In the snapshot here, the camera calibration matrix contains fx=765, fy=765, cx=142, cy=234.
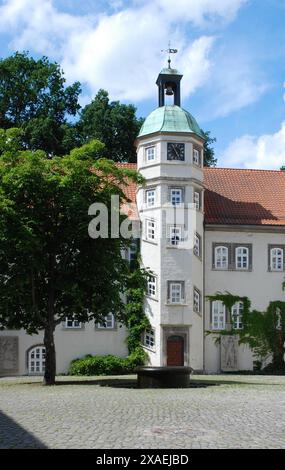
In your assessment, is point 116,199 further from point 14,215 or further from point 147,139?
point 147,139

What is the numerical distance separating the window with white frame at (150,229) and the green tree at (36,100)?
12.0m

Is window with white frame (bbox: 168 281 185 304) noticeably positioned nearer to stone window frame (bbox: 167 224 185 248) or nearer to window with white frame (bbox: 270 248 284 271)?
stone window frame (bbox: 167 224 185 248)

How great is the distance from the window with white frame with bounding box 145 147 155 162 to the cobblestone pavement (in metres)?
18.1

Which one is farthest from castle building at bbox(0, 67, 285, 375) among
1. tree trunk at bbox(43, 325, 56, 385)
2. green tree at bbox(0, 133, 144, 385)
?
tree trunk at bbox(43, 325, 56, 385)

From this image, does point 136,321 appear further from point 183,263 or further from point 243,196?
point 243,196

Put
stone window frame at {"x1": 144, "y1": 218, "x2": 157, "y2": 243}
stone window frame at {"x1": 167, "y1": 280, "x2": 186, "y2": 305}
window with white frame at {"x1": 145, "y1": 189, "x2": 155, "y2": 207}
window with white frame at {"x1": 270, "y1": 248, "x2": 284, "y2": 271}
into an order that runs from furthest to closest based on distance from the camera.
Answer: window with white frame at {"x1": 270, "y1": 248, "x2": 284, "y2": 271} < window with white frame at {"x1": 145, "y1": 189, "x2": 155, "y2": 207} < stone window frame at {"x1": 144, "y1": 218, "x2": 157, "y2": 243} < stone window frame at {"x1": 167, "y1": 280, "x2": 186, "y2": 305}

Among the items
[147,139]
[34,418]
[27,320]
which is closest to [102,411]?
[34,418]

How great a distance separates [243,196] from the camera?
140 feet

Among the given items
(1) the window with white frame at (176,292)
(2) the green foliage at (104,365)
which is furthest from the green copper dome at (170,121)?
(2) the green foliage at (104,365)

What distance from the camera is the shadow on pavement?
37.5 feet

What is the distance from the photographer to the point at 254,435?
12586 mm

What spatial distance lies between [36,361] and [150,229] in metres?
8.64

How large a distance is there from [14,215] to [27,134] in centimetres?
2477

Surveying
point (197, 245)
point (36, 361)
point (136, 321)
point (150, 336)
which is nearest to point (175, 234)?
point (197, 245)
